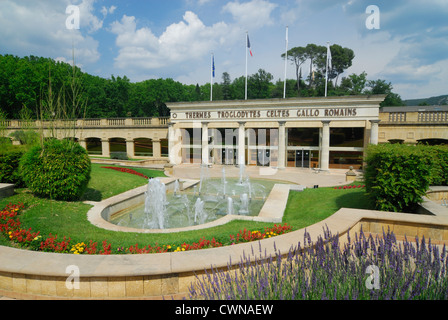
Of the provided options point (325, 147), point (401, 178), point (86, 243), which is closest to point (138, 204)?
point (86, 243)

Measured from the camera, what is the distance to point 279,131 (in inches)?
1186

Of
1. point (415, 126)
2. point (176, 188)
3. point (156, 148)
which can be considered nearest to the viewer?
point (176, 188)

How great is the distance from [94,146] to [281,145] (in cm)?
3071

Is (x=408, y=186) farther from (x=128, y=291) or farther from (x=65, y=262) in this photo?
(x=65, y=262)

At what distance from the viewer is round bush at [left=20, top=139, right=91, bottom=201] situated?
36.9ft

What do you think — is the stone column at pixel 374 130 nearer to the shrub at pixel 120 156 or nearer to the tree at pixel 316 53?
the shrub at pixel 120 156

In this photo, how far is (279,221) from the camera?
10.3 m

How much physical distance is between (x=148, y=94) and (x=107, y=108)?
11.7 metres

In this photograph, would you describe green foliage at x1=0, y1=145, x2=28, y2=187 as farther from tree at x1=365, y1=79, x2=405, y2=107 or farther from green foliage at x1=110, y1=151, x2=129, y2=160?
tree at x1=365, y1=79, x2=405, y2=107

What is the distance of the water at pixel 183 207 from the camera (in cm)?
1167

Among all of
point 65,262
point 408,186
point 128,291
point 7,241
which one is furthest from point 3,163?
point 408,186

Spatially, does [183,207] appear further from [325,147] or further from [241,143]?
[325,147]

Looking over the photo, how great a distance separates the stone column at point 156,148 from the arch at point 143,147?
1.57 m

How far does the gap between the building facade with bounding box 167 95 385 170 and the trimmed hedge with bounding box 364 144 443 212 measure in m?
18.5
